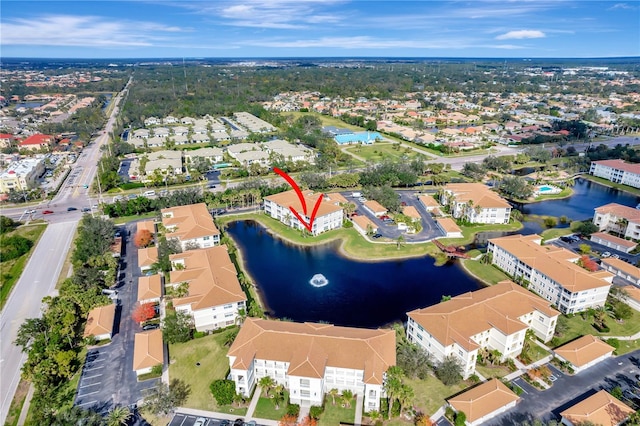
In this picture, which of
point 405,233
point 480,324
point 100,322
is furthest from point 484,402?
point 100,322

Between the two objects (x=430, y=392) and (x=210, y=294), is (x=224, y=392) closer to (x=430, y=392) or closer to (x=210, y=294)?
(x=210, y=294)

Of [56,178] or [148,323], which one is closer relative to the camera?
[148,323]

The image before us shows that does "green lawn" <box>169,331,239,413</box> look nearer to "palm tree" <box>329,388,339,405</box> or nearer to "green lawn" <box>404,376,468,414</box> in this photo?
"palm tree" <box>329,388,339,405</box>

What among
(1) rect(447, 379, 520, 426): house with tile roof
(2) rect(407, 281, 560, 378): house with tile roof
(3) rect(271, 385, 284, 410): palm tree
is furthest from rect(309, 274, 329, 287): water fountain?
(1) rect(447, 379, 520, 426): house with tile roof

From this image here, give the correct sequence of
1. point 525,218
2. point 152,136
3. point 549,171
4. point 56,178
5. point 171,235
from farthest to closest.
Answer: point 152,136 → point 549,171 → point 56,178 → point 525,218 → point 171,235

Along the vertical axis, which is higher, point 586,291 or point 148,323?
point 586,291

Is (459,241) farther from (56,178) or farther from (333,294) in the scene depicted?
(56,178)

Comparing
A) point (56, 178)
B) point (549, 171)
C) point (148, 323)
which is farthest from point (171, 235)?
point (549, 171)
